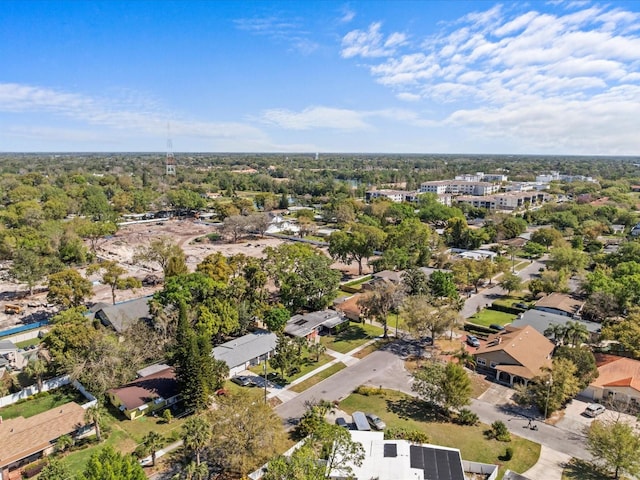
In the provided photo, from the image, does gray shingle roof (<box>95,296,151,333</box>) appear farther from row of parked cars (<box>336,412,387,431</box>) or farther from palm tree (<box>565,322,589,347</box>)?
palm tree (<box>565,322,589,347</box>)

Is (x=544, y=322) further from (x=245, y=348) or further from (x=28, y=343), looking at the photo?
(x=28, y=343)

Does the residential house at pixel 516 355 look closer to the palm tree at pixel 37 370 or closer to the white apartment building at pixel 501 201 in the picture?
the palm tree at pixel 37 370

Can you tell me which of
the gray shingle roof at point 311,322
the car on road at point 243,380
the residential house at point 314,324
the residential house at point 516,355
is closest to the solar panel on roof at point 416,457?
the residential house at point 516,355

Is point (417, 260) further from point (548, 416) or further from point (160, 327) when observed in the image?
point (160, 327)

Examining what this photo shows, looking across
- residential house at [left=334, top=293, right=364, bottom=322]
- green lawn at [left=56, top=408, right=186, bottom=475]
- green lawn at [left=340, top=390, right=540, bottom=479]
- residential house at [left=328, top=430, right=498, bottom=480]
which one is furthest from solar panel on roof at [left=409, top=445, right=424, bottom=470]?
residential house at [left=334, top=293, right=364, bottom=322]

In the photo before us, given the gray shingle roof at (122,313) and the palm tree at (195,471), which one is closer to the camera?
the palm tree at (195,471)

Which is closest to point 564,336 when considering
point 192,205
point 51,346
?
point 51,346

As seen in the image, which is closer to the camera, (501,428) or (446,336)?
(501,428)
